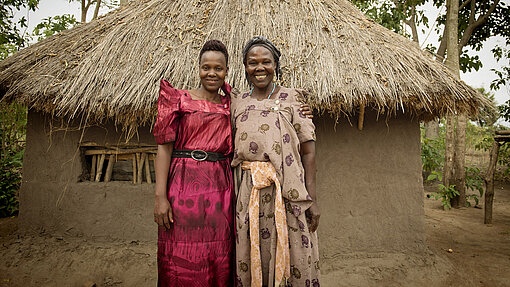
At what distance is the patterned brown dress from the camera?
1557 mm

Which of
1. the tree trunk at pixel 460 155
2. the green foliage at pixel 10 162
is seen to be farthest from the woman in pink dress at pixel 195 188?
the tree trunk at pixel 460 155

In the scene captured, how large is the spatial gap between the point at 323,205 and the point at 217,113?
2006mm

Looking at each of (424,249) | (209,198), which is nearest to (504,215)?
(424,249)

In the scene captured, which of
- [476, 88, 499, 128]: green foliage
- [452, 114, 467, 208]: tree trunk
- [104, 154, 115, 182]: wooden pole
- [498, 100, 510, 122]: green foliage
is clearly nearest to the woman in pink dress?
[104, 154, 115, 182]: wooden pole

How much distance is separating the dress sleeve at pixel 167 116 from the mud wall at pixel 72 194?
1.83 metres

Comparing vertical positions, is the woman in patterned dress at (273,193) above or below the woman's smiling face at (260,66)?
below

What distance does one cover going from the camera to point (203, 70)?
5.45 feet

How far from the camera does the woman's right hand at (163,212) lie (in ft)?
5.02

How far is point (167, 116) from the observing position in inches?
61.5

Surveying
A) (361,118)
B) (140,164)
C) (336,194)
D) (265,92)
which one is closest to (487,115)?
(361,118)

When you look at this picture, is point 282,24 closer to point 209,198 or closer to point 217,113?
point 217,113

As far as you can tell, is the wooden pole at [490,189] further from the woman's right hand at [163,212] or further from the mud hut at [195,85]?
the woman's right hand at [163,212]

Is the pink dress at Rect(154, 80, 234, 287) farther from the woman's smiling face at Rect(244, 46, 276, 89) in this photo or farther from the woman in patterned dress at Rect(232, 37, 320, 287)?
the woman's smiling face at Rect(244, 46, 276, 89)

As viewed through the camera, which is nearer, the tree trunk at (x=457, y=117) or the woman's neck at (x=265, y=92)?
the woman's neck at (x=265, y=92)
